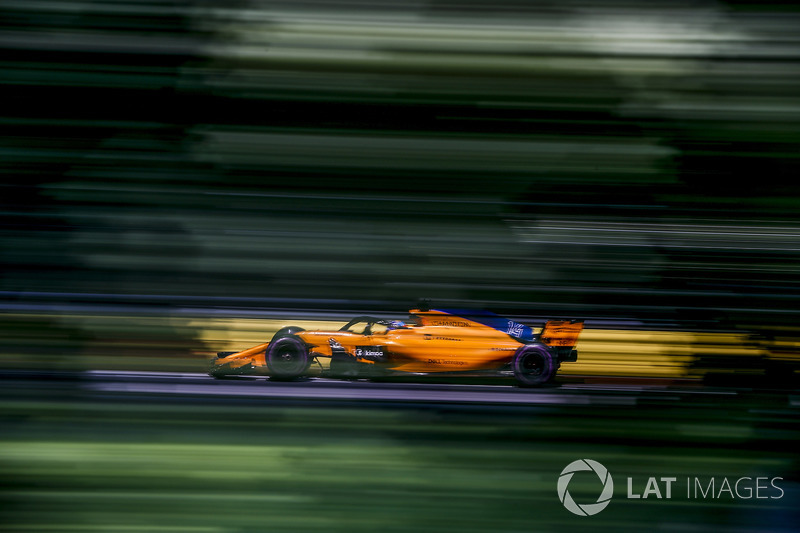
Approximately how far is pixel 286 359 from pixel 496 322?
56 cm

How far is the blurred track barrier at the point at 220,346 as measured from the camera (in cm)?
169

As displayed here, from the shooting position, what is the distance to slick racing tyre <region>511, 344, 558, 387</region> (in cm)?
169

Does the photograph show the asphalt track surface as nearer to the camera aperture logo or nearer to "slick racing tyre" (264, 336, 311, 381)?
"slick racing tyre" (264, 336, 311, 381)

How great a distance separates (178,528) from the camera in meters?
1.68

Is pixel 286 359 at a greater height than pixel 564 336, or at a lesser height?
lesser

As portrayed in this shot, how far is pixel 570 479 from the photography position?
1680 mm

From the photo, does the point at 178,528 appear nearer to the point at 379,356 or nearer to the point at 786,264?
the point at 379,356

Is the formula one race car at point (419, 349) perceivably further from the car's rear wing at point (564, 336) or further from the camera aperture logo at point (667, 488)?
the camera aperture logo at point (667, 488)

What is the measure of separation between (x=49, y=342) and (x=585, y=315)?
1.36m

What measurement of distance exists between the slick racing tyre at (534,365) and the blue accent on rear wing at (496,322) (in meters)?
0.04

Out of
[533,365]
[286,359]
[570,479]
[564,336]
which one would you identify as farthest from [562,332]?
[286,359]

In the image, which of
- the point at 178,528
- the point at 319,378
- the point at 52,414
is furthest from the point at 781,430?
the point at 52,414

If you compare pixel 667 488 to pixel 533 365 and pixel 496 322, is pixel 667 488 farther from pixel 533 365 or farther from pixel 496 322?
pixel 496 322

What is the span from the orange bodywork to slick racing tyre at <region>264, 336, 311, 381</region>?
0.07 ft
